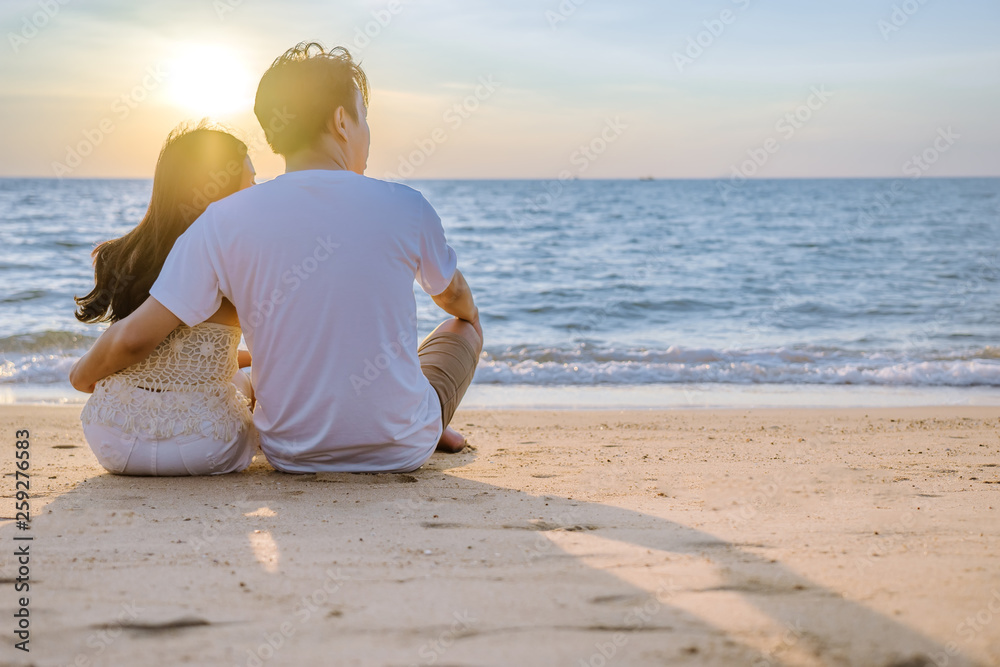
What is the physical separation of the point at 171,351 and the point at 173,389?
15 centimetres

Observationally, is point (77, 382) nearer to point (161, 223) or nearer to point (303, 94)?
point (161, 223)

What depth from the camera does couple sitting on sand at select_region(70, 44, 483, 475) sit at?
2523 millimetres

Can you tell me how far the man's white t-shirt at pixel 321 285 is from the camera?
251 cm

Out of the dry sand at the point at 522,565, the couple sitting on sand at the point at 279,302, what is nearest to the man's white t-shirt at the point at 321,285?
the couple sitting on sand at the point at 279,302

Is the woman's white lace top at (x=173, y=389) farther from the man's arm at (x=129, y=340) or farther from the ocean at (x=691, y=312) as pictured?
the ocean at (x=691, y=312)

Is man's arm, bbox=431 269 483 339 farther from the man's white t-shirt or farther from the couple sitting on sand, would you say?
the man's white t-shirt

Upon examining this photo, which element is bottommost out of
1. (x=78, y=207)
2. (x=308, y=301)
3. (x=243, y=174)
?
(x=78, y=207)

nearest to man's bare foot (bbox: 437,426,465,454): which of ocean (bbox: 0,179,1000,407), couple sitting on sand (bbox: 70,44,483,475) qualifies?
couple sitting on sand (bbox: 70,44,483,475)

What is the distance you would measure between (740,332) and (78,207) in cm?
3019

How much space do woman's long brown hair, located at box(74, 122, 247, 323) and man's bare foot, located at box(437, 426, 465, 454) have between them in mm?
1420

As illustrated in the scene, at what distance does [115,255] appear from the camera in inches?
110

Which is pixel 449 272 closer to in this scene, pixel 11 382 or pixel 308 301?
pixel 308 301

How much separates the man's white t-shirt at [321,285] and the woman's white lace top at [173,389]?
8.7 inches

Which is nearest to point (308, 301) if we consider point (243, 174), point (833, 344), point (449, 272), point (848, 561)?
point (449, 272)
